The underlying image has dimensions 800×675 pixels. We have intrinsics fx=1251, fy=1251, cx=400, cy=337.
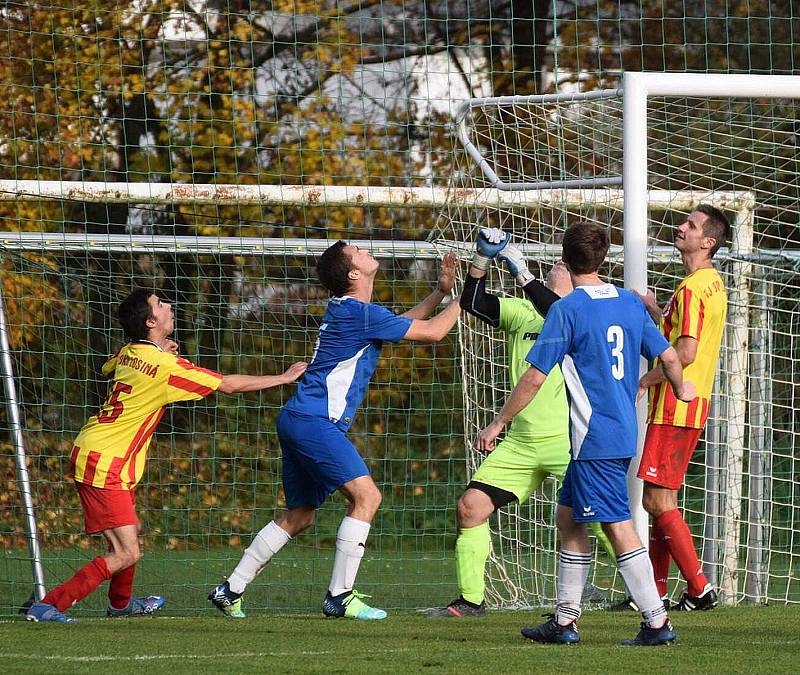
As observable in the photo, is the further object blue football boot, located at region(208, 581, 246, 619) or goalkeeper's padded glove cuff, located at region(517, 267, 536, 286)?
blue football boot, located at region(208, 581, 246, 619)

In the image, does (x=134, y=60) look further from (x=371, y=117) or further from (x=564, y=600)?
(x=564, y=600)

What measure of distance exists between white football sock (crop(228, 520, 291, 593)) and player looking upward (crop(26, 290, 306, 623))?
51 cm

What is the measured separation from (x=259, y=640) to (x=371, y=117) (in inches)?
380

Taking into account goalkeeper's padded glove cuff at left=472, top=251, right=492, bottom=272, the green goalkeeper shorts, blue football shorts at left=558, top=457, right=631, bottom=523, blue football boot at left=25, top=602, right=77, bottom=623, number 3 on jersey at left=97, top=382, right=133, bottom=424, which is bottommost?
blue football boot at left=25, top=602, right=77, bottom=623

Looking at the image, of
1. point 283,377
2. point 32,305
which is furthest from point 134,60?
point 283,377

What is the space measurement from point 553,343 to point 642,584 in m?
0.99

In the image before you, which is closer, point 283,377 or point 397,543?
point 283,377

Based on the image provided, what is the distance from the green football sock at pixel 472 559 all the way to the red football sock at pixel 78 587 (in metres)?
1.76

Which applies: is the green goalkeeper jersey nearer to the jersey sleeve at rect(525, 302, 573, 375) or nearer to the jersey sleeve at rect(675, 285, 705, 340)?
the jersey sleeve at rect(675, 285, 705, 340)

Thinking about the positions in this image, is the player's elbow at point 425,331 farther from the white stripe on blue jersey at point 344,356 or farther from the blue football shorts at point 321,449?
the blue football shorts at point 321,449

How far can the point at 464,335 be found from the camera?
7703 millimetres

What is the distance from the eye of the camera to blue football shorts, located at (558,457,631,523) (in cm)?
484

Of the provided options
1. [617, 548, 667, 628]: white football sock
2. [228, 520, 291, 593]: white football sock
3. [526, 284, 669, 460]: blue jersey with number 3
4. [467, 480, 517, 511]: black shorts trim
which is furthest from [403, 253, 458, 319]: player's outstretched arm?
[617, 548, 667, 628]: white football sock

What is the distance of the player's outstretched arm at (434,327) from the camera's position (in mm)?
5891
